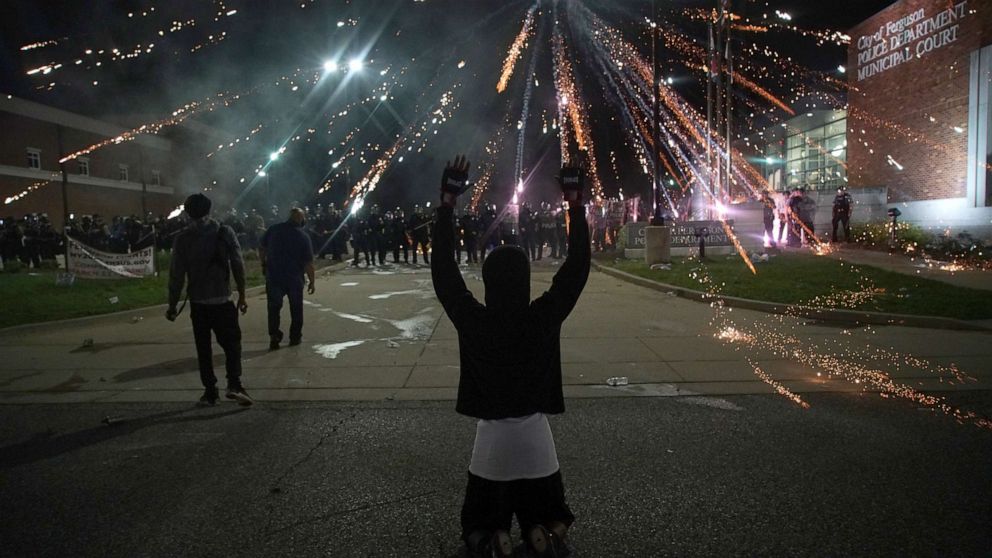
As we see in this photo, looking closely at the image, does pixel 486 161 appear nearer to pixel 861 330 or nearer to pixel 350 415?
pixel 861 330

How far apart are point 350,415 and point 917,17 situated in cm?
2444

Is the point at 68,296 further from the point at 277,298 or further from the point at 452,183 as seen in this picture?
the point at 452,183

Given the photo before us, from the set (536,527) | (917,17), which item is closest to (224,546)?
(536,527)

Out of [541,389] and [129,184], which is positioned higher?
[129,184]

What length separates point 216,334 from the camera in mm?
6137

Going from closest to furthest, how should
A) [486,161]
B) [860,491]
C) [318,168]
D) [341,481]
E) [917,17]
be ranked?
[860,491] → [341,481] → [917,17] → [318,168] → [486,161]

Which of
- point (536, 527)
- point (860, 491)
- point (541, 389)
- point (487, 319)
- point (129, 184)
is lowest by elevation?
point (860, 491)

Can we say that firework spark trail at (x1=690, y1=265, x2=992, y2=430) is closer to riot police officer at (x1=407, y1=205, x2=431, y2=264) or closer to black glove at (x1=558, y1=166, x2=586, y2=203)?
black glove at (x1=558, y1=166, x2=586, y2=203)

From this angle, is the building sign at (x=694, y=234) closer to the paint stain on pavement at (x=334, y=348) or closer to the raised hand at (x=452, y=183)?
the paint stain on pavement at (x=334, y=348)

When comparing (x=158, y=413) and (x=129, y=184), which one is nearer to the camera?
(x=158, y=413)

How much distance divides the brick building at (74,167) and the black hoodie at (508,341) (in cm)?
2554

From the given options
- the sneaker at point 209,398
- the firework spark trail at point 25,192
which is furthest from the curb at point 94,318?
the firework spark trail at point 25,192

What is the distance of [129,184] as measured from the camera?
1447 inches

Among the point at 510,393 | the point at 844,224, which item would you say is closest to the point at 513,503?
the point at 510,393
